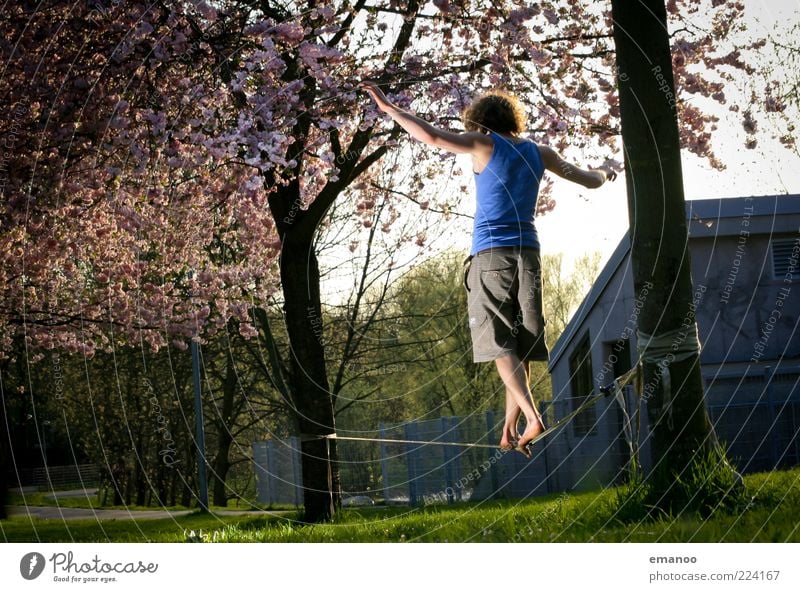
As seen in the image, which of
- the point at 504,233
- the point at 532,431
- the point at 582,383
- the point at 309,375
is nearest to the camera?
the point at 504,233

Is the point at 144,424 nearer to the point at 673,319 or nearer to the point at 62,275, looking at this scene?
the point at 62,275

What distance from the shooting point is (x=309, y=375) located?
6758 millimetres

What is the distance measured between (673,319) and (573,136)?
321 centimetres

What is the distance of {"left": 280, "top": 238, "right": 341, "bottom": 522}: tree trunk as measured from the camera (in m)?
6.59

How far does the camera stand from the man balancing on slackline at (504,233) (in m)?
3.40

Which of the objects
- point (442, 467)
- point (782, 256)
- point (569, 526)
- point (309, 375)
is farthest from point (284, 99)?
point (442, 467)

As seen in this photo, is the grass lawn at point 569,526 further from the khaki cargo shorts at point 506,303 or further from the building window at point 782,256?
the building window at point 782,256

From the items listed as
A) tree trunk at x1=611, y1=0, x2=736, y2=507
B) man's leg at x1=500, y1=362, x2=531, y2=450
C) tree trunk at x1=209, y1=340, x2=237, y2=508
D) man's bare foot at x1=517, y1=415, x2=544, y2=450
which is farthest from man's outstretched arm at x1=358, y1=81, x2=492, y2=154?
tree trunk at x1=209, y1=340, x2=237, y2=508

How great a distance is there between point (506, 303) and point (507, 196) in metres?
0.37

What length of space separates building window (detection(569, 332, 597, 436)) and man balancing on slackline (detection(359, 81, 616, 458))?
1009 cm

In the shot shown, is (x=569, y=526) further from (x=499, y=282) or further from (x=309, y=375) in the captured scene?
(x=499, y=282)

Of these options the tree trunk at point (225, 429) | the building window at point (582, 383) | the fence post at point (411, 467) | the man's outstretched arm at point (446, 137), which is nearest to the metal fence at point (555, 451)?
the fence post at point (411, 467)

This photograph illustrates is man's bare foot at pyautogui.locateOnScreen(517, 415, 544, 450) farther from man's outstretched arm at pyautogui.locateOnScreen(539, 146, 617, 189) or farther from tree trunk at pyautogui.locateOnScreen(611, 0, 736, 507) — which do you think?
tree trunk at pyautogui.locateOnScreen(611, 0, 736, 507)
